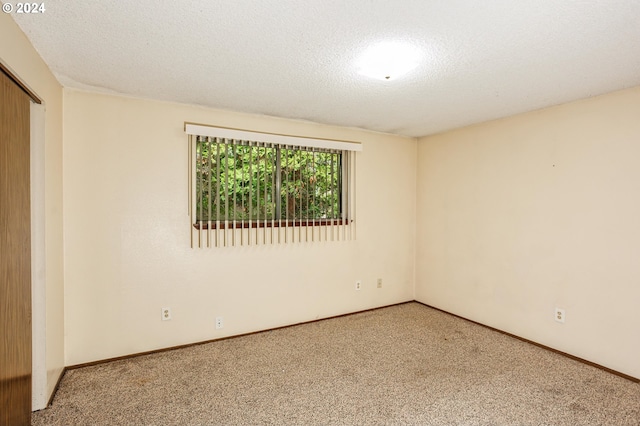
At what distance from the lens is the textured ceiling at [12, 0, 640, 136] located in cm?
160

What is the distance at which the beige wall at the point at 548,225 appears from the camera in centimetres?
261

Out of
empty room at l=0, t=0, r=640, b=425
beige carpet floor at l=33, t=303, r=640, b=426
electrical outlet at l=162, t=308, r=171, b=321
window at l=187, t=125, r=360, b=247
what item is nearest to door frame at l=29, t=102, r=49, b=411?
empty room at l=0, t=0, r=640, b=425

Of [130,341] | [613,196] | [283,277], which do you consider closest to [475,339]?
[613,196]

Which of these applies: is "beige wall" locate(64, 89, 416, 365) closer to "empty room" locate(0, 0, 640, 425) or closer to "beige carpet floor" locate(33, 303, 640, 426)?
"empty room" locate(0, 0, 640, 425)

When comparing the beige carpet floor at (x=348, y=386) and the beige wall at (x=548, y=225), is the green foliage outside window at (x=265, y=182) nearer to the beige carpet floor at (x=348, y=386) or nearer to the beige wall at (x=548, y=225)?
the beige carpet floor at (x=348, y=386)

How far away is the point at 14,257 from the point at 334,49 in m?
2.14

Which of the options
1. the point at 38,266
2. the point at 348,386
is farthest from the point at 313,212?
the point at 38,266

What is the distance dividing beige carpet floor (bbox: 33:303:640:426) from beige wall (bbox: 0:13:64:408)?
1.05ft

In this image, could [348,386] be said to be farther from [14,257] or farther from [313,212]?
[14,257]

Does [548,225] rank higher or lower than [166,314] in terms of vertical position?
higher

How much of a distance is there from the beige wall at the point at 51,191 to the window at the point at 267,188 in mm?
973

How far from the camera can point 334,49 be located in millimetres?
2002

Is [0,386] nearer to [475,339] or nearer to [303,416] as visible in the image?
[303,416]

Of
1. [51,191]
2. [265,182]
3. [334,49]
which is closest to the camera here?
[334,49]
